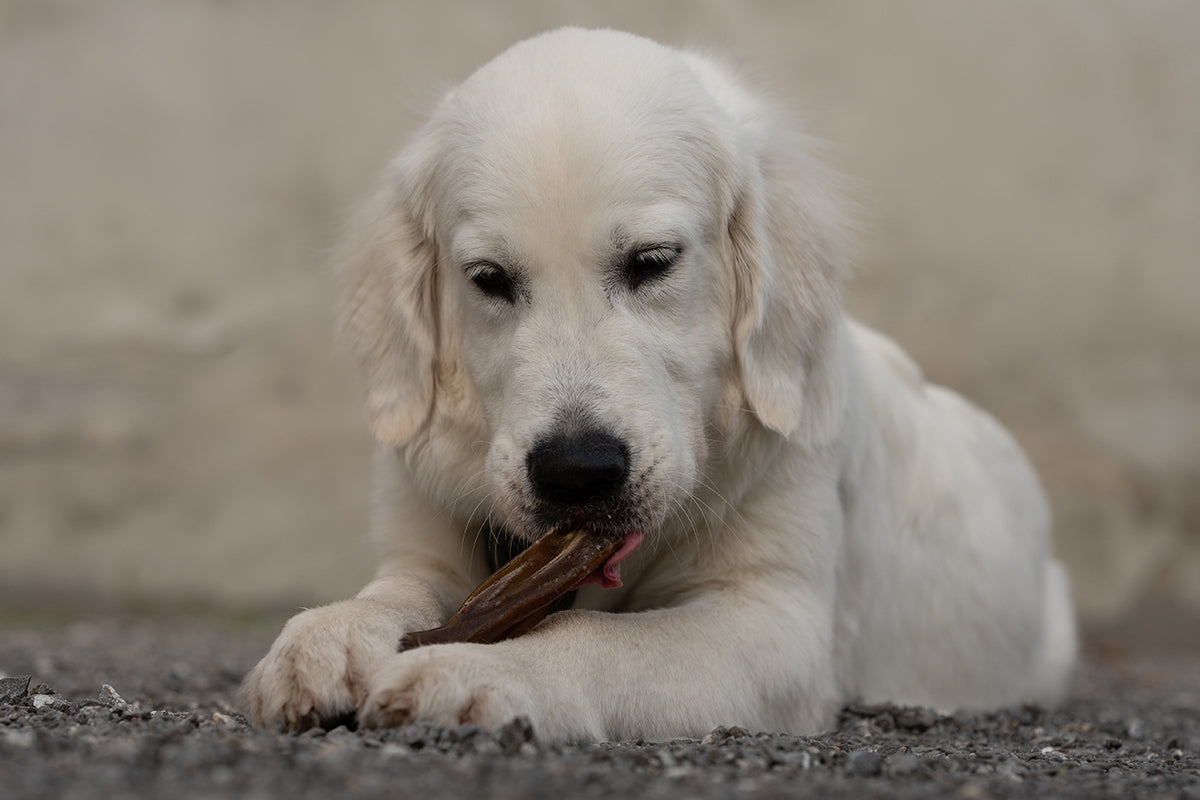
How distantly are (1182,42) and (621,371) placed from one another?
25.9ft

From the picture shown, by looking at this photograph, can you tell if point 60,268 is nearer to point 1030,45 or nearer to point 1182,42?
point 1030,45

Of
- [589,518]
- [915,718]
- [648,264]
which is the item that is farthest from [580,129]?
[915,718]

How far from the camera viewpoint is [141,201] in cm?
966

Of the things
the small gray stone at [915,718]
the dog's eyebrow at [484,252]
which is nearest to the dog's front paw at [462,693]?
the dog's eyebrow at [484,252]

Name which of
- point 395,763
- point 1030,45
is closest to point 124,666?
point 395,763

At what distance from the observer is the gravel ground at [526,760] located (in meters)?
2.35

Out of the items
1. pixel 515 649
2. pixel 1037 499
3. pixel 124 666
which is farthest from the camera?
pixel 1037 499

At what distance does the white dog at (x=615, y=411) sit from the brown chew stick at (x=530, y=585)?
6cm

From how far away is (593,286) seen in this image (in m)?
3.70

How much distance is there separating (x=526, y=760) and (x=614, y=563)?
3.23ft

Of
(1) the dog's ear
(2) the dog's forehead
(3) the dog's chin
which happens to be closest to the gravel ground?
(3) the dog's chin

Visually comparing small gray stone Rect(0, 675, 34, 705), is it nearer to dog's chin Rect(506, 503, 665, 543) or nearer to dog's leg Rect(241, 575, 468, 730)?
dog's leg Rect(241, 575, 468, 730)

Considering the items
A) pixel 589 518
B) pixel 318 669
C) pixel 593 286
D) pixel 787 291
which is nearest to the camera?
pixel 318 669

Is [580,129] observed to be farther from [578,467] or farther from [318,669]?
[318,669]
